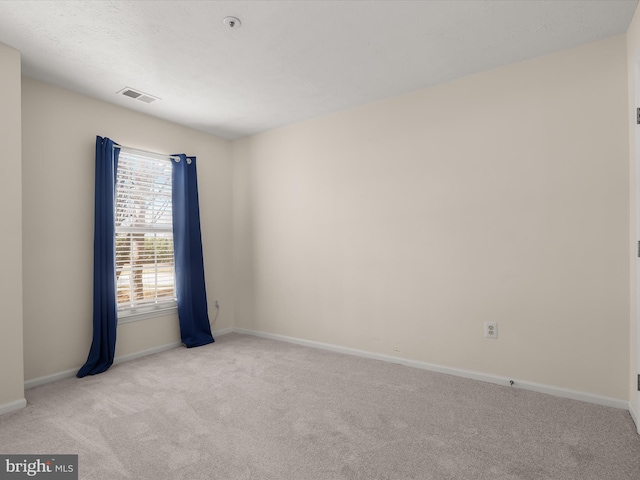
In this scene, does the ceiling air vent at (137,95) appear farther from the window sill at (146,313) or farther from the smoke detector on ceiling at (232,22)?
the window sill at (146,313)

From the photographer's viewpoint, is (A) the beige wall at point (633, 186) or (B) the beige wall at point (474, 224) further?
(B) the beige wall at point (474, 224)

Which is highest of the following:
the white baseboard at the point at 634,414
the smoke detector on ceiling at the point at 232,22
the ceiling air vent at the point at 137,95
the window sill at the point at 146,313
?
the smoke detector on ceiling at the point at 232,22

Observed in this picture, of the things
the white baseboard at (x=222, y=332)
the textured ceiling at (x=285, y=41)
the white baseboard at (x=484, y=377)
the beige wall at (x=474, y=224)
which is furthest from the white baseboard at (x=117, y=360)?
the textured ceiling at (x=285, y=41)

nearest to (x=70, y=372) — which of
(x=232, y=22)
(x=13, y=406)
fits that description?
(x=13, y=406)

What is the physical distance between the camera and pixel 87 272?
10.9ft

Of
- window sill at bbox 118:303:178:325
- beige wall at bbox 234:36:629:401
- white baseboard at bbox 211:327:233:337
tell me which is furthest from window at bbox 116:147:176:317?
beige wall at bbox 234:36:629:401

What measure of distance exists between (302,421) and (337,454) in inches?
16.6

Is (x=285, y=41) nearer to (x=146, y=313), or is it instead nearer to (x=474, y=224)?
(x=474, y=224)

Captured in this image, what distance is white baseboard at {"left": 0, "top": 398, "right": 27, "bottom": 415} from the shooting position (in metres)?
2.44

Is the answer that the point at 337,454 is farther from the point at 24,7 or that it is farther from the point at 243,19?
the point at 24,7

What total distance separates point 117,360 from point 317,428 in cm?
236

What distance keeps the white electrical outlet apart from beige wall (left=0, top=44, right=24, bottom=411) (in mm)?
3550

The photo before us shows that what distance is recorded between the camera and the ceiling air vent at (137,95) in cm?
321

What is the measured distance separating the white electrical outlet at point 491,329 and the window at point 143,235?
129 inches
